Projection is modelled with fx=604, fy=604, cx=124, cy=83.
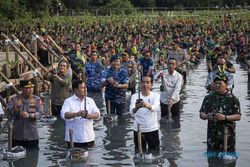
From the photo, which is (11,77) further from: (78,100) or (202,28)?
(202,28)

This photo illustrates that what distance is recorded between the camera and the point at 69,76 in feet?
44.7

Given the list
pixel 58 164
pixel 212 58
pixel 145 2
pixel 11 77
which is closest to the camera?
pixel 58 164

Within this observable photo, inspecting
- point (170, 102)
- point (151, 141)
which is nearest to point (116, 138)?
point (170, 102)

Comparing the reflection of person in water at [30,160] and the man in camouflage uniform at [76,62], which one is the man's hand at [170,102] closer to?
the reflection of person in water at [30,160]

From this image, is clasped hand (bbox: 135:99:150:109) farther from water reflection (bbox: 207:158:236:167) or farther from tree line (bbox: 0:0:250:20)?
tree line (bbox: 0:0:250:20)

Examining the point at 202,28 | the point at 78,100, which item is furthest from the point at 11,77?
the point at 202,28

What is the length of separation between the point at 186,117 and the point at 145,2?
75559 millimetres

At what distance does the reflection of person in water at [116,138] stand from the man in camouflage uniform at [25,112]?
1594 millimetres

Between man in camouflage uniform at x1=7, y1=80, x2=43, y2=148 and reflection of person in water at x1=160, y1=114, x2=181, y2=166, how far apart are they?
2.42 m

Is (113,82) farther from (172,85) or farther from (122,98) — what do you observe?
(172,85)

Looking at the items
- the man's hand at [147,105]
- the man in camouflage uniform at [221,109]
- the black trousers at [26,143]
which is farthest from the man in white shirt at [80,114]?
the man in camouflage uniform at [221,109]

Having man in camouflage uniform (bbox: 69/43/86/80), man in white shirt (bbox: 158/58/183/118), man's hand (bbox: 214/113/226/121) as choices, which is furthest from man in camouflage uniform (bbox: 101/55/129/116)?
man's hand (bbox: 214/113/226/121)

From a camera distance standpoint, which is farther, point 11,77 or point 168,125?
point 11,77

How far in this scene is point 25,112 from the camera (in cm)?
1032
